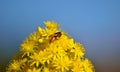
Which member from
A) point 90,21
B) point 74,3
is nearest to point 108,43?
point 90,21

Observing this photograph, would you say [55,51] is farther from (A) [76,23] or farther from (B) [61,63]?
(A) [76,23]

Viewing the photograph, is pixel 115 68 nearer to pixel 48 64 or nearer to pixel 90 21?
pixel 90 21

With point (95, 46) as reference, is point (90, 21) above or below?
above

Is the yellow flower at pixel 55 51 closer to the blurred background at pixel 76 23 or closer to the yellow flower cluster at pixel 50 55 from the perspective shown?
the yellow flower cluster at pixel 50 55

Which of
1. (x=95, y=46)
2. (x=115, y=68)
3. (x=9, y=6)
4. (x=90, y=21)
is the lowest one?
(x=115, y=68)

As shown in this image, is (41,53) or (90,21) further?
(90,21)

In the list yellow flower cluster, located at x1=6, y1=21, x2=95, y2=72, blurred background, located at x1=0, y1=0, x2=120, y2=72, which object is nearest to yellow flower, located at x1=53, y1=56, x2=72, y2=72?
yellow flower cluster, located at x1=6, y1=21, x2=95, y2=72
